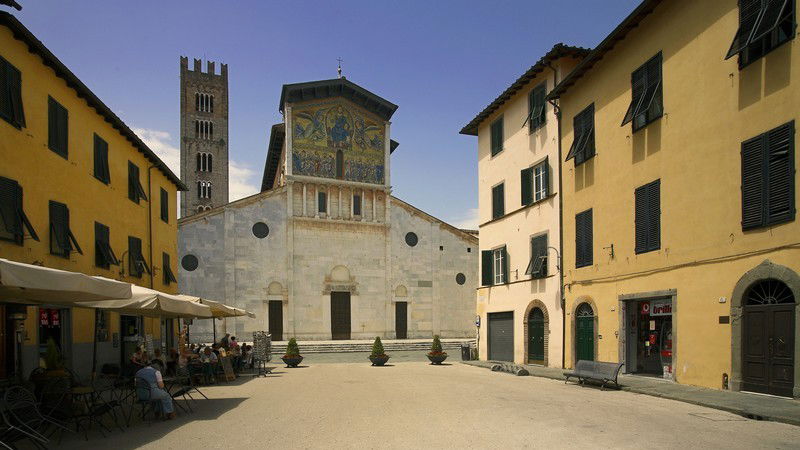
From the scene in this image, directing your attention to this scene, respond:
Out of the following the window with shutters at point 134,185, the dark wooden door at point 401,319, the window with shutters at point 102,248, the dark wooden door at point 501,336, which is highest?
the window with shutters at point 134,185

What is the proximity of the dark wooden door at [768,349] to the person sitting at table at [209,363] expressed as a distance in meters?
14.3

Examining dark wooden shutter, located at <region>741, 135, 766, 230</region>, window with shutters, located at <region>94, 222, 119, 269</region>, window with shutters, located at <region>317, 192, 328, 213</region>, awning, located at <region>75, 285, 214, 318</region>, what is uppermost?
window with shutters, located at <region>317, 192, 328, 213</region>

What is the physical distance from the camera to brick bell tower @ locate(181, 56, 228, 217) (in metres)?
64.7

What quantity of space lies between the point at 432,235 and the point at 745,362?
1282 inches

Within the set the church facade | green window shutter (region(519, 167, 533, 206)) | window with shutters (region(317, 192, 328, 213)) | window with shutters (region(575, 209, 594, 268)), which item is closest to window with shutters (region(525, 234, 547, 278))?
green window shutter (region(519, 167, 533, 206))

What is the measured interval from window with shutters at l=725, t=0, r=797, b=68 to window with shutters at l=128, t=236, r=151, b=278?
65.1 ft

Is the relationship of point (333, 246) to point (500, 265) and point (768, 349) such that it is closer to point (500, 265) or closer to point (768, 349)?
point (500, 265)

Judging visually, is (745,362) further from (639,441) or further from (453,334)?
(453,334)

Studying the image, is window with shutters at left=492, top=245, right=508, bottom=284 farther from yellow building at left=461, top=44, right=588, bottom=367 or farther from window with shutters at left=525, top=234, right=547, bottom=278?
window with shutters at left=525, top=234, right=547, bottom=278

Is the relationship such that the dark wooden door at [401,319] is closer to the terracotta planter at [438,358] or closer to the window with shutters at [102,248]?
the terracotta planter at [438,358]

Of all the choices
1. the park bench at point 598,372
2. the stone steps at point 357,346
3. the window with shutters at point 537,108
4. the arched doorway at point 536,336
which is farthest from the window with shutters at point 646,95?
the stone steps at point 357,346

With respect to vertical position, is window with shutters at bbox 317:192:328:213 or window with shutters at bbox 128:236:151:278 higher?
window with shutters at bbox 317:192:328:213

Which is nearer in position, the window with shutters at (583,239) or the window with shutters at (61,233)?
the window with shutters at (61,233)

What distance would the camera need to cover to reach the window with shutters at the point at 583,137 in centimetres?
1897
